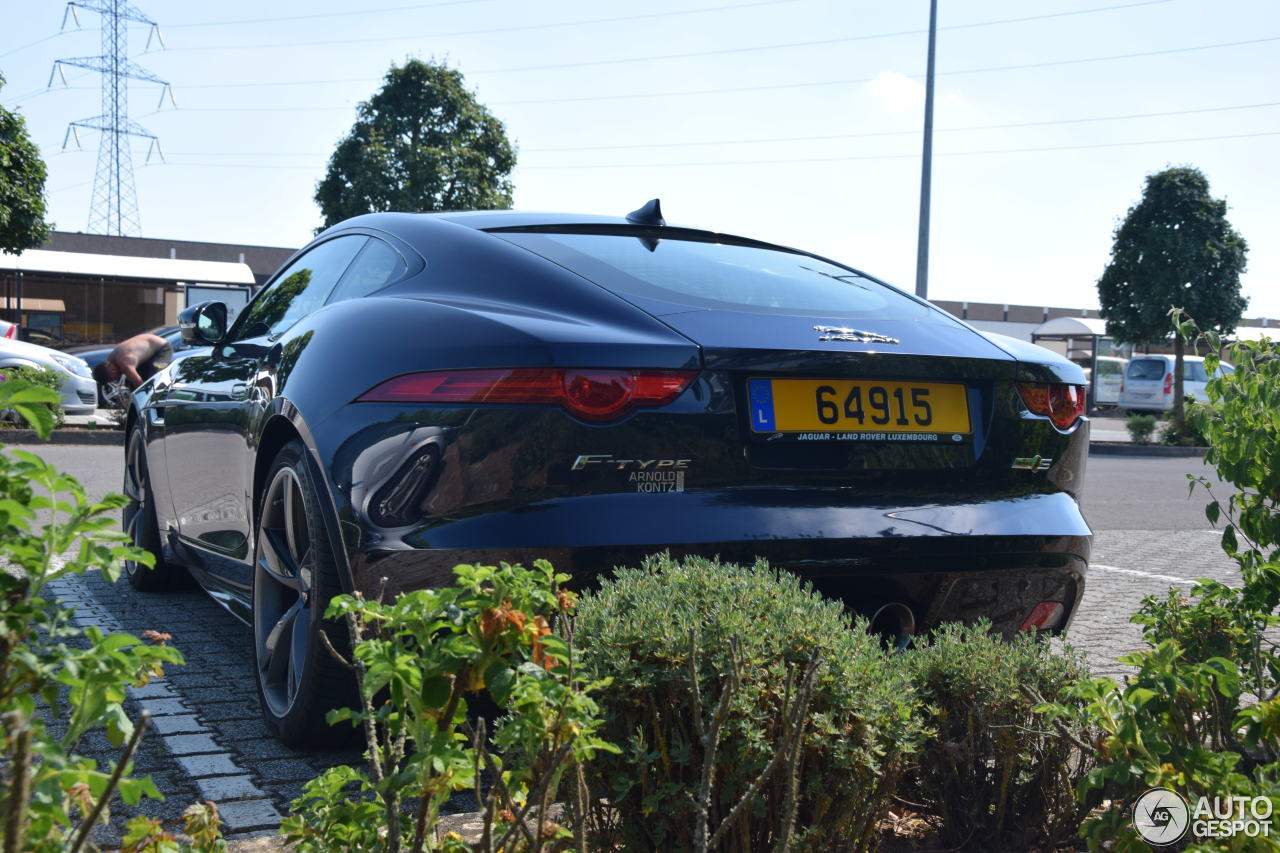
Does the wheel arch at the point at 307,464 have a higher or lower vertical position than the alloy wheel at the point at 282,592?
higher

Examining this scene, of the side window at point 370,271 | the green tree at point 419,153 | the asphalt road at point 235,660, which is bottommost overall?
the asphalt road at point 235,660

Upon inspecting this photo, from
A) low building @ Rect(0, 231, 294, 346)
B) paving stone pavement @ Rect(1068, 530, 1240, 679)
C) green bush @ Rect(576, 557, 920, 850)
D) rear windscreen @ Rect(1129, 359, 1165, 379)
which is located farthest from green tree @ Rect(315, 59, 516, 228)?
green bush @ Rect(576, 557, 920, 850)

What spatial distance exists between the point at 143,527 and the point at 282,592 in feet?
7.30

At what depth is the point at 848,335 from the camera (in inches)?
120

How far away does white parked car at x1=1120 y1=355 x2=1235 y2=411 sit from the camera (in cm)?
3728

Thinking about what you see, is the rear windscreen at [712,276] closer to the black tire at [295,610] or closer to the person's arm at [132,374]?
the black tire at [295,610]

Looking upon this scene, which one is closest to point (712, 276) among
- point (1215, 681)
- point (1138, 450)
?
point (1215, 681)

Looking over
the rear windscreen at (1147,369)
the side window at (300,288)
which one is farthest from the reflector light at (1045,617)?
the rear windscreen at (1147,369)

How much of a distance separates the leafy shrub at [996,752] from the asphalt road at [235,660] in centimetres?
17

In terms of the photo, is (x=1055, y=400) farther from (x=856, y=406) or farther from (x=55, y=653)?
(x=55, y=653)

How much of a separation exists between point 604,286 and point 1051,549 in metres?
1.37

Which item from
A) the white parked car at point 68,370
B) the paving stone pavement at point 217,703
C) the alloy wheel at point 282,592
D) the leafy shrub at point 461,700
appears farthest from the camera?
the white parked car at point 68,370

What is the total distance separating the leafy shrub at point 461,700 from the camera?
5.13 ft

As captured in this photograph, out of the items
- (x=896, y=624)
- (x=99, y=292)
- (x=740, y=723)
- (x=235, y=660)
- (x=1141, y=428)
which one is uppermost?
(x=99, y=292)
